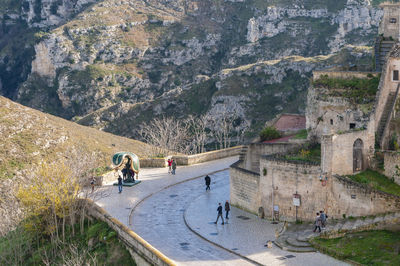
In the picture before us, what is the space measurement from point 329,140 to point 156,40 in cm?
15584

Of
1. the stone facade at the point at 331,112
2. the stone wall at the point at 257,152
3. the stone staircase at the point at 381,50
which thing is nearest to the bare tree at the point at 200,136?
the stone wall at the point at 257,152

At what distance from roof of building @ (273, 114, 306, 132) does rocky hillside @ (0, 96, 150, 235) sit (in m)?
17.8

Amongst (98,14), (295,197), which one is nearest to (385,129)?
(295,197)

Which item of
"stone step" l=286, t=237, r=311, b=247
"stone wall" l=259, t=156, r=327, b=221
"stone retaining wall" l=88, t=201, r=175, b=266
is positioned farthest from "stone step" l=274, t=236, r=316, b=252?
"stone retaining wall" l=88, t=201, r=175, b=266

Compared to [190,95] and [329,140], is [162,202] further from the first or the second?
[190,95]

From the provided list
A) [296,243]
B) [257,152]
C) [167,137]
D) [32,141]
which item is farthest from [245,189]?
[167,137]

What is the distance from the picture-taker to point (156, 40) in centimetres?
17912

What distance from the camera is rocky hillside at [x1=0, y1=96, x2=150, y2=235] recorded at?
5228cm

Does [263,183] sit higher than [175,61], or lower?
lower

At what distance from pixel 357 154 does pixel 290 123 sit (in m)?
13.5

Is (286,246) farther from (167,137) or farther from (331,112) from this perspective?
(167,137)

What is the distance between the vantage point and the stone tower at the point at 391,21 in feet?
131

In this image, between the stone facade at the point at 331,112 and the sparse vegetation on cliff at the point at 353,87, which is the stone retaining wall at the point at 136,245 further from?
the sparse vegetation on cliff at the point at 353,87

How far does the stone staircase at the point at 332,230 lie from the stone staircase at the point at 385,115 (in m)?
7.19
